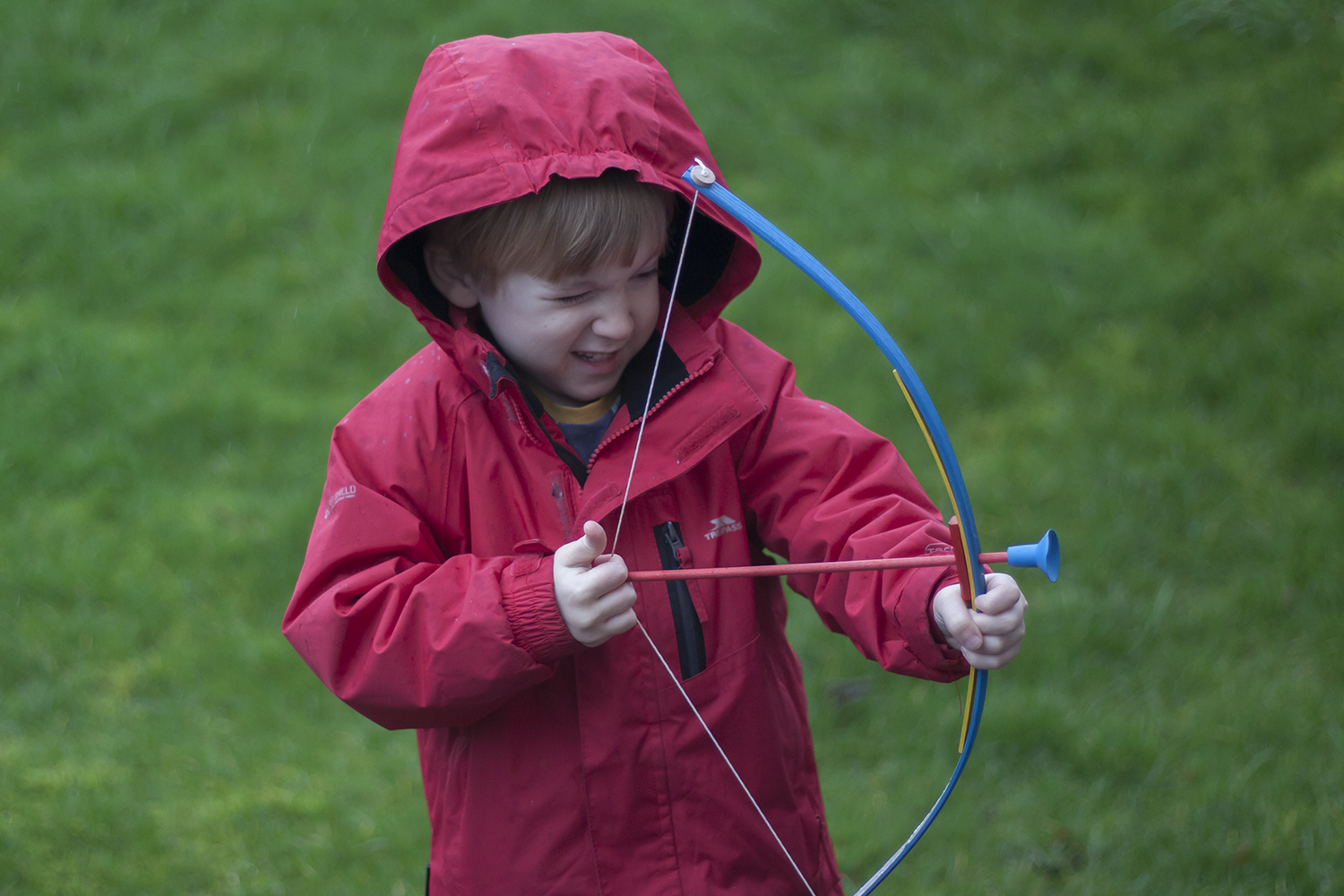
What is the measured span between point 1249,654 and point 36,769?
299 cm

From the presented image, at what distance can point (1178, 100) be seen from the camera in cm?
474

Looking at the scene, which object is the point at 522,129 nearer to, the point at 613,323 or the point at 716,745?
the point at 613,323

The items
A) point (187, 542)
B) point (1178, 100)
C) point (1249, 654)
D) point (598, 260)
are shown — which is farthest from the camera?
point (1178, 100)

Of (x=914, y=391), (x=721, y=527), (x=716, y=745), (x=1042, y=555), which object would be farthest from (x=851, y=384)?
(x=1042, y=555)

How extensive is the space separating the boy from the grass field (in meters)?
1.20

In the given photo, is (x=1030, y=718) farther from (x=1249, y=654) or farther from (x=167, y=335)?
(x=167, y=335)

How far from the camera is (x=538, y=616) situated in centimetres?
157

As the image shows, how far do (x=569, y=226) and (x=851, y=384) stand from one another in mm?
2531

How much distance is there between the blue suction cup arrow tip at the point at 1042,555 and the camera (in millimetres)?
1341

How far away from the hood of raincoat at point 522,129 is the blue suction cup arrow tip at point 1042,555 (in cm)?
69

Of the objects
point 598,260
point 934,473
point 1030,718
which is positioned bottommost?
point 1030,718

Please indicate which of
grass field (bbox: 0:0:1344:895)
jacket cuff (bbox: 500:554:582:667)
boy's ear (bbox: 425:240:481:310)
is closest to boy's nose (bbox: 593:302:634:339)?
boy's ear (bbox: 425:240:481:310)

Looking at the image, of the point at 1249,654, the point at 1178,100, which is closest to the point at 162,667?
the point at 1249,654

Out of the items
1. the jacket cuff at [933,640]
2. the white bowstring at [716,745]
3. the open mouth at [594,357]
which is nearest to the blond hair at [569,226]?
the open mouth at [594,357]
